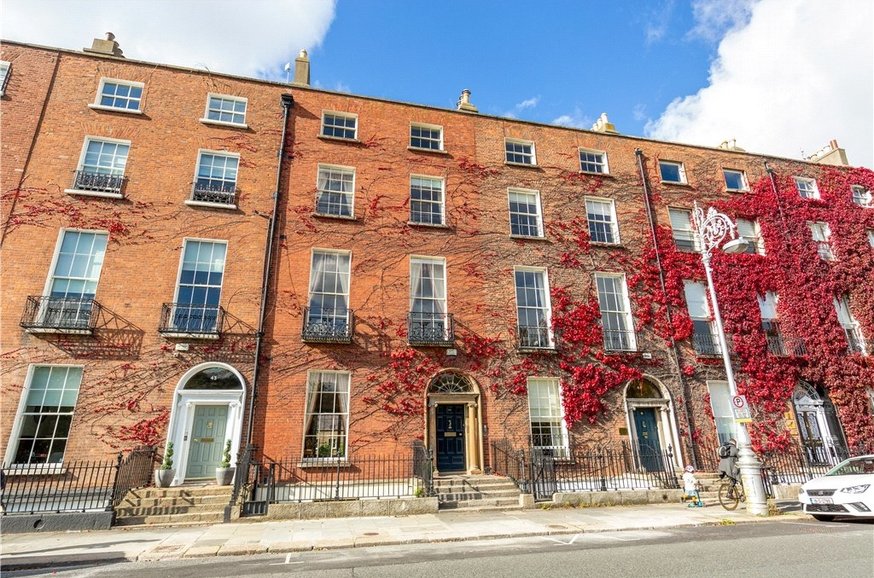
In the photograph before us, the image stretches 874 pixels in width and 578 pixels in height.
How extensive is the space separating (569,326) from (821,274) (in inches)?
487

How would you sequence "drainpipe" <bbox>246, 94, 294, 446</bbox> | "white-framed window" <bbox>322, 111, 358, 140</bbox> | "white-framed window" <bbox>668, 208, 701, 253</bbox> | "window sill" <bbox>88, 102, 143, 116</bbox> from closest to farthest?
"drainpipe" <bbox>246, 94, 294, 446</bbox>
"window sill" <bbox>88, 102, 143, 116</bbox>
"white-framed window" <bbox>322, 111, 358, 140</bbox>
"white-framed window" <bbox>668, 208, 701, 253</bbox>

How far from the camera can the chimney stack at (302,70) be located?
708 inches

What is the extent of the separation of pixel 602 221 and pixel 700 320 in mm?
5501

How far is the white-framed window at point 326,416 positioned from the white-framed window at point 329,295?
1402 mm

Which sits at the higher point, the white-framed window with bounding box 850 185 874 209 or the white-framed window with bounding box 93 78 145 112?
the white-framed window with bounding box 93 78 145 112

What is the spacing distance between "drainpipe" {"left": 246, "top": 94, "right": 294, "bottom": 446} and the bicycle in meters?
13.0

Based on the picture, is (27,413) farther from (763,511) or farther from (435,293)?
(763,511)

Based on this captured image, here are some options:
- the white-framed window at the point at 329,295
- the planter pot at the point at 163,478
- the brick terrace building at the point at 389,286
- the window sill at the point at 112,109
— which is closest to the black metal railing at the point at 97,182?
the brick terrace building at the point at 389,286

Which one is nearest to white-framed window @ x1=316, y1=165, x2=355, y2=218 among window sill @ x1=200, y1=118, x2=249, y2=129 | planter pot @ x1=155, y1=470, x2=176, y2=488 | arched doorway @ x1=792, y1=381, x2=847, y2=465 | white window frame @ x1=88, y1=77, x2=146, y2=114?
window sill @ x1=200, y1=118, x2=249, y2=129

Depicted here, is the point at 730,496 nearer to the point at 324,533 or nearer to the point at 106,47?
the point at 324,533

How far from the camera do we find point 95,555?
758 cm

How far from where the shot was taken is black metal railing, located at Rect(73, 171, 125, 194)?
1429 centimetres

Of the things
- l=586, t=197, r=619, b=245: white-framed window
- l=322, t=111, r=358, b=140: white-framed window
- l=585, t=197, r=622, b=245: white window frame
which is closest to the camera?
l=322, t=111, r=358, b=140: white-framed window

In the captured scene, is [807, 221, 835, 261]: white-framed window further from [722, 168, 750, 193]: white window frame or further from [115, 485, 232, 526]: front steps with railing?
[115, 485, 232, 526]: front steps with railing
